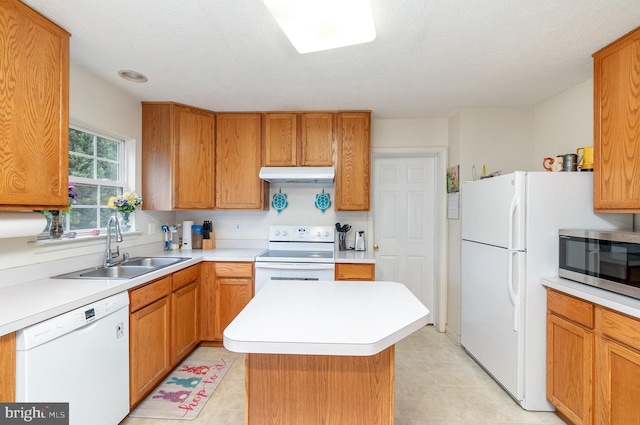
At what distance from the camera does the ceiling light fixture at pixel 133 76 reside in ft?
7.32

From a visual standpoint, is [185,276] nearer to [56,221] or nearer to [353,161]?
[56,221]

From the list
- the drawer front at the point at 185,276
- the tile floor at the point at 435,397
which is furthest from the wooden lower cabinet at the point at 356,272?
the drawer front at the point at 185,276

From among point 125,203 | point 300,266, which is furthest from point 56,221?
point 300,266

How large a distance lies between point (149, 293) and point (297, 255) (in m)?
1.36

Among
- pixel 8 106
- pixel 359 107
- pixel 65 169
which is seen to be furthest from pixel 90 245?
pixel 359 107

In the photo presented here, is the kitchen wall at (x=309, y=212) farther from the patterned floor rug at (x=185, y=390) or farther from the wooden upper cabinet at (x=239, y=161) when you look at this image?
the patterned floor rug at (x=185, y=390)

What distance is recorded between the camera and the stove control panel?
3.29m

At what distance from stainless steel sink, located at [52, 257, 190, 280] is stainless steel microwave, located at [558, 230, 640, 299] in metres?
2.84

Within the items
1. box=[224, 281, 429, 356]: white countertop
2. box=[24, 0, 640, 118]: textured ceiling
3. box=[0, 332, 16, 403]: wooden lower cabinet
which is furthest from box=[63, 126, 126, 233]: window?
box=[224, 281, 429, 356]: white countertop

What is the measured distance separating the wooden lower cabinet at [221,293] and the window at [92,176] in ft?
3.27

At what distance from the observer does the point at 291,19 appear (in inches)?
48.2

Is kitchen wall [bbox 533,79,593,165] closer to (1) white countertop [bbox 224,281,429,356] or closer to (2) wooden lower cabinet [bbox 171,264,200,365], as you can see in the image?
(1) white countertop [bbox 224,281,429,356]

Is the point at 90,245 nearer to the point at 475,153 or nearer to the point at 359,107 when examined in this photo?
the point at 359,107

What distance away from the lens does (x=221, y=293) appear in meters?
2.84
